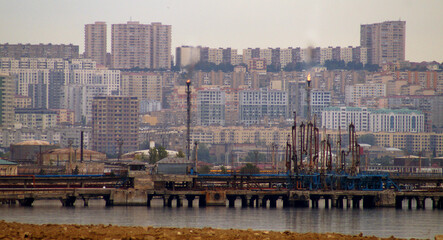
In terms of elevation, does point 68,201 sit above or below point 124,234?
below

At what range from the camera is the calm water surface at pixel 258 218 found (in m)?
74.1

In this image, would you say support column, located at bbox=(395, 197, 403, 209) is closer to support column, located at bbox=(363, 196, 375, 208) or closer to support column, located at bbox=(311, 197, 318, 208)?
support column, located at bbox=(363, 196, 375, 208)

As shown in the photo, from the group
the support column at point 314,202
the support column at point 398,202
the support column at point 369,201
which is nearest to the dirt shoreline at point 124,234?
the support column at point 314,202

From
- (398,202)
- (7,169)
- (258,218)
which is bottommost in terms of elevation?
(258,218)

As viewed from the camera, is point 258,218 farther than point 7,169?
No

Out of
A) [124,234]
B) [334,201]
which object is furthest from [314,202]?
[124,234]

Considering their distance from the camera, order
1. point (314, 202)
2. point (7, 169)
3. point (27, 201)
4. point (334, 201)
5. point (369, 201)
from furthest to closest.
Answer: point (7, 169) < point (314, 202) < point (334, 201) < point (369, 201) < point (27, 201)

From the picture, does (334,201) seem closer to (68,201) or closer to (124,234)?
(68,201)

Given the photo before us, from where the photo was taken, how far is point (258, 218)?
83.7 m

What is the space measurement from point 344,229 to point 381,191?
26022 millimetres

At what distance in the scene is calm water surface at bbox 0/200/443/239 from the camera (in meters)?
74.1

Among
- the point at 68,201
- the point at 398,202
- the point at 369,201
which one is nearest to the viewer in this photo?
the point at 68,201

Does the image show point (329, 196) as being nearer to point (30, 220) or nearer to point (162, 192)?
point (162, 192)

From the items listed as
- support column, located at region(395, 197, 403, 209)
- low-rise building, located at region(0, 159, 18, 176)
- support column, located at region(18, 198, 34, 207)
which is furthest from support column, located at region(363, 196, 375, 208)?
low-rise building, located at region(0, 159, 18, 176)
